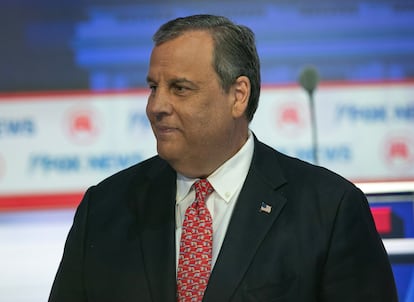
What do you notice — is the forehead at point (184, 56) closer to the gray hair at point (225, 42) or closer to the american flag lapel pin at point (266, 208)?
Answer: the gray hair at point (225, 42)

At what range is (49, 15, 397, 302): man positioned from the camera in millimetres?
1450

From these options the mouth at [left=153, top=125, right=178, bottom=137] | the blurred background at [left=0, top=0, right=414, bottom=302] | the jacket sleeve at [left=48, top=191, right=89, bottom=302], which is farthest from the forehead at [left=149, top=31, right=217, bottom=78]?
the blurred background at [left=0, top=0, right=414, bottom=302]

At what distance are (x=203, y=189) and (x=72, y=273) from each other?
321mm

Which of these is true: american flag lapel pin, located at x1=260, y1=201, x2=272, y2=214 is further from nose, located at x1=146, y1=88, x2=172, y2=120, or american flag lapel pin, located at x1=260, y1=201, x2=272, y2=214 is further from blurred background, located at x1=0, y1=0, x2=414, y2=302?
blurred background, located at x1=0, y1=0, x2=414, y2=302

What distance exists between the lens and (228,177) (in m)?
1.56

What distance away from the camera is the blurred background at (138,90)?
3523mm

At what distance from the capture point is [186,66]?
4.79ft

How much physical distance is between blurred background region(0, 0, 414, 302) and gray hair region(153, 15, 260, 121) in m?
1.95

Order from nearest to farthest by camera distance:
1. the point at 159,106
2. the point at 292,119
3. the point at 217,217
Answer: the point at 159,106
the point at 217,217
the point at 292,119

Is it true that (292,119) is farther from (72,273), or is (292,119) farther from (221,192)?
(72,273)

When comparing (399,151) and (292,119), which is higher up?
(292,119)

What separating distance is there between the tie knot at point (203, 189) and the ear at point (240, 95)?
15 centimetres

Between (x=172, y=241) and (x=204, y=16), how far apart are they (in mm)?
463

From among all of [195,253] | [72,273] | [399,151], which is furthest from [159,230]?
[399,151]
